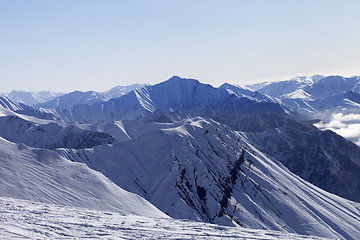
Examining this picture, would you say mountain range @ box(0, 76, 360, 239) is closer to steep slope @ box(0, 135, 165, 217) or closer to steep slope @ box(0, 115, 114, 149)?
steep slope @ box(0, 135, 165, 217)

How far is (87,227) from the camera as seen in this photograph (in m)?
34.9

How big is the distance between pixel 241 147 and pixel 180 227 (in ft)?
365

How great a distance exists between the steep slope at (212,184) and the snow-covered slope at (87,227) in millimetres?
47274

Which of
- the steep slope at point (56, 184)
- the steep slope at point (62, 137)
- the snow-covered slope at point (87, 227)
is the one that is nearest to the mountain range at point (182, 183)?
the steep slope at point (56, 184)

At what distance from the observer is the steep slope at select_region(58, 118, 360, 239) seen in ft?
314

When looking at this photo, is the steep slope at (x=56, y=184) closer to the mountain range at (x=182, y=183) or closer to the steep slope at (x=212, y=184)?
the mountain range at (x=182, y=183)

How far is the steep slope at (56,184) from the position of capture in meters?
57.4

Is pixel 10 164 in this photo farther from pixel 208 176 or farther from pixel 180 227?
pixel 208 176

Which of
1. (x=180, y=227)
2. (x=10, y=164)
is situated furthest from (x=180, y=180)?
(x=180, y=227)

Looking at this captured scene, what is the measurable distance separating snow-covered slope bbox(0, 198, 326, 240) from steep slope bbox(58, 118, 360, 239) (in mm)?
47274

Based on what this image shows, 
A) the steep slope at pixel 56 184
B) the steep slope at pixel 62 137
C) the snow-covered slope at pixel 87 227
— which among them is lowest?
the steep slope at pixel 62 137

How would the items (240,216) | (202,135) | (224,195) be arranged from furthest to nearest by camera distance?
(202,135), (224,195), (240,216)

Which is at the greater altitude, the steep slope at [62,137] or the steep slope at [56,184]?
the steep slope at [56,184]

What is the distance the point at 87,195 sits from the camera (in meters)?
63.7
